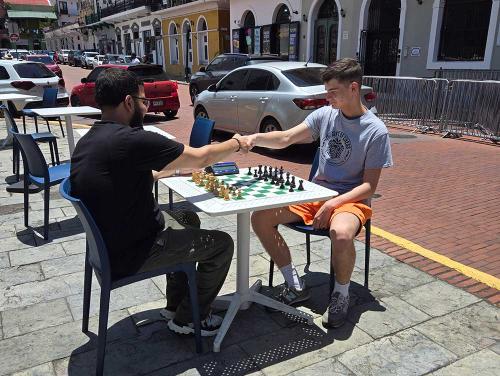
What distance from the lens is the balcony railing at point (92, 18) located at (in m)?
50.9

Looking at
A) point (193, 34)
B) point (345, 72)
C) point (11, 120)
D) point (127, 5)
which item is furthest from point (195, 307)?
point (127, 5)

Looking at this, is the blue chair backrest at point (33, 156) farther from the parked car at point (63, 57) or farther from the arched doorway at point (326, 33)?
the parked car at point (63, 57)

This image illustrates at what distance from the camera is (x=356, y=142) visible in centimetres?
305

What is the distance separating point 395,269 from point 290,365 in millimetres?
1540

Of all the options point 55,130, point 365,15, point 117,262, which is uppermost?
point 365,15

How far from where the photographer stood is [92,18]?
5372 centimetres

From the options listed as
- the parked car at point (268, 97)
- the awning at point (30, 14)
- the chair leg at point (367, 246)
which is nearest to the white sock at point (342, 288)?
the chair leg at point (367, 246)

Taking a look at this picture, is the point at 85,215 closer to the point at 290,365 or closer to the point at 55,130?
the point at 290,365

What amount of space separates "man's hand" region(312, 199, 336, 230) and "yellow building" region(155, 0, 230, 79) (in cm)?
2506

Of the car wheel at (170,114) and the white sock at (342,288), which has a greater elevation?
the white sock at (342,288)

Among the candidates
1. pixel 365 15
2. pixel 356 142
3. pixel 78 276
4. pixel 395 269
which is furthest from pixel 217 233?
pixel 365 15

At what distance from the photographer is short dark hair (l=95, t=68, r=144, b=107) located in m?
2.33

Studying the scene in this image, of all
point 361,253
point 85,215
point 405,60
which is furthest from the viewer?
point 405,60

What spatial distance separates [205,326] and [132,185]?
42.0 inches
